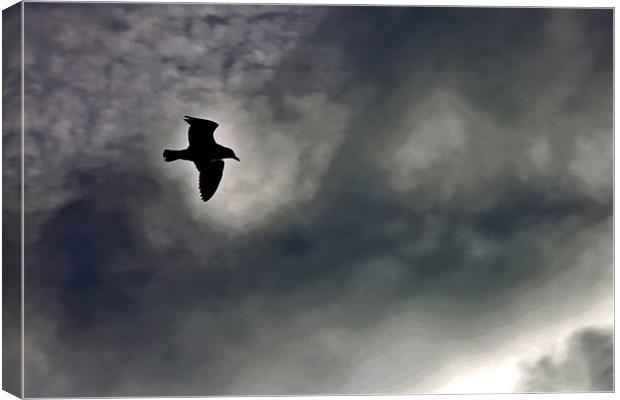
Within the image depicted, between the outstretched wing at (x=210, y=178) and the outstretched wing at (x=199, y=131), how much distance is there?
189 millimetres

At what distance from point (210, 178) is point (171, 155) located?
1.30 ft

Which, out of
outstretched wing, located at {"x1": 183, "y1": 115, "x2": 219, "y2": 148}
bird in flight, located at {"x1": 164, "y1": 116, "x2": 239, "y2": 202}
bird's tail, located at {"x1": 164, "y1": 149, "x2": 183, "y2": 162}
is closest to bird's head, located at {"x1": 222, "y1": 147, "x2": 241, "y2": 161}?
bird in flight, located at {"x1": 164, "y1": 116, "x2": 239, "y2": 202}

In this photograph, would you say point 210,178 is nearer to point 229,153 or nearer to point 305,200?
point 229,153

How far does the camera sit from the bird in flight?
32.5 feet

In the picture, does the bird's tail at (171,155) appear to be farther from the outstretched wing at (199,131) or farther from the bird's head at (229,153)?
the bird's head at (229,153)

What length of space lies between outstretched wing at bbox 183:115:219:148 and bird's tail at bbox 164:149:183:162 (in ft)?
0.45

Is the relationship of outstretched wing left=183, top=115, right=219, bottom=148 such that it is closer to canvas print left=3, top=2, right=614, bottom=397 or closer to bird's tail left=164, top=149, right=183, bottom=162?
canvas print left=3, top=2, right=614, bottom=397

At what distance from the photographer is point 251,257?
32.8ft

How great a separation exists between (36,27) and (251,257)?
2.76m

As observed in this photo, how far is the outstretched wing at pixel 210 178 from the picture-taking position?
9.93 metres

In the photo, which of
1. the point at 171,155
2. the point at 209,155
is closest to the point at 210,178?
the point at 209,155

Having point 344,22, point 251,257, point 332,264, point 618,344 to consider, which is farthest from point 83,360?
point 618,344

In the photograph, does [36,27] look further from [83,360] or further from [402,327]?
[402,327]

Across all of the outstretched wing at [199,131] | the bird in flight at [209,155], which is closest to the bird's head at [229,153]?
the bird in flight at [209,155]
